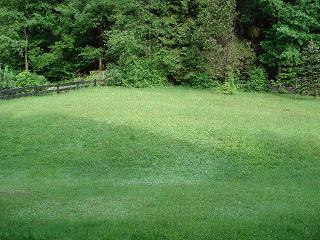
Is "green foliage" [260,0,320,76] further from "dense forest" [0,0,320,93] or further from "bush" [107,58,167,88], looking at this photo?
"bush" [107,58,167,88]

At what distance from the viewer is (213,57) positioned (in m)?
48.2

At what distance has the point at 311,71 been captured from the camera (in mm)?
43875

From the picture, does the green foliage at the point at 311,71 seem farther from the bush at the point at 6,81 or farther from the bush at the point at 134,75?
the bush at the point at 6,81

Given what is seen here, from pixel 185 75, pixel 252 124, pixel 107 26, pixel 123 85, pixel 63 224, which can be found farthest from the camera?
pixel 107 26

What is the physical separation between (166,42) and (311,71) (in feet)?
50.0

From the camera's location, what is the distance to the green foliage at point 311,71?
142ft

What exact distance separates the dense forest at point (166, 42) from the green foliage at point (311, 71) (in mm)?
96

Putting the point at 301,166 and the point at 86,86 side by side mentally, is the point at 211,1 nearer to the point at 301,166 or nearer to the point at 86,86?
the point at 86,86

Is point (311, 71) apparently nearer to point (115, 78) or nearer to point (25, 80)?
point (115, 78)

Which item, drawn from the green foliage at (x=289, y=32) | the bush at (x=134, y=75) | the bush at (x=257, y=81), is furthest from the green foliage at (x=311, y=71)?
the bush at (x=134, y=75)

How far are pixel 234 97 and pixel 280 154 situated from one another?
18.0m

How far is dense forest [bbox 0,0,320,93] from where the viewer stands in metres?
47.1

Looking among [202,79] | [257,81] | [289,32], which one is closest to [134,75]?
[202,79]

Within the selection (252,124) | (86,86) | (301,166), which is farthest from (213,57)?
(301,166)
